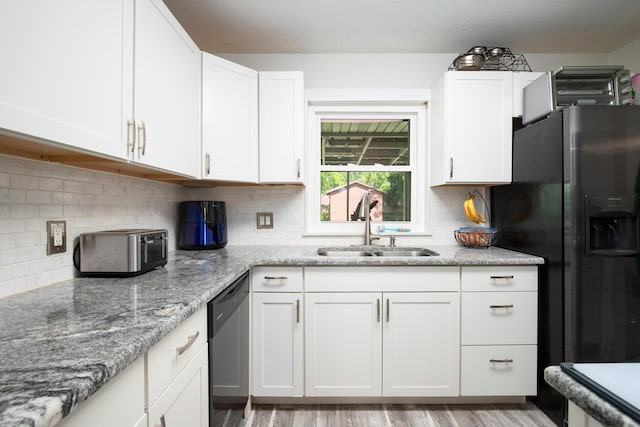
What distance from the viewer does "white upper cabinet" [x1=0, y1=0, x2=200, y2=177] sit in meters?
0.73

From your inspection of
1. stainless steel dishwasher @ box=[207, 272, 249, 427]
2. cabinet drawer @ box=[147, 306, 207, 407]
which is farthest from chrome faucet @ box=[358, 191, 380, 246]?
cabinet drawer @ box=[147, 306, 207, 407]

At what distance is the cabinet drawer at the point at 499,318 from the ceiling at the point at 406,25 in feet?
5.72

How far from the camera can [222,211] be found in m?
2.19

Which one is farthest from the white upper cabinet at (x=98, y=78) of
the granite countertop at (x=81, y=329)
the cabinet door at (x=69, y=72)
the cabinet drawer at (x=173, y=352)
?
the cabinet drawer at (x=173, y=352)

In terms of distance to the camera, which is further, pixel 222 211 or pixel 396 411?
pixel 222 211

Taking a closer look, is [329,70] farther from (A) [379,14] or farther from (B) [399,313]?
(B) [399,313]

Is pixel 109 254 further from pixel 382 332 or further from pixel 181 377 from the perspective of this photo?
pixel 382 332

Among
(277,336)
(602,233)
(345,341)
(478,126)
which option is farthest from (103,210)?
(602,233)

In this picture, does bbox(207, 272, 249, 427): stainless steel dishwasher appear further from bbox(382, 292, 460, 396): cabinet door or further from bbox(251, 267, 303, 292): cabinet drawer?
bbox(382, 292, 460, 396): cabinet door

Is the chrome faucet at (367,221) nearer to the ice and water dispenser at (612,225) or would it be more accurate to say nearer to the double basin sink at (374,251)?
the double basin sink at (374,251)

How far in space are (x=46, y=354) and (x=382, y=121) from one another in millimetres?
2389

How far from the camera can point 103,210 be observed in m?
1.44

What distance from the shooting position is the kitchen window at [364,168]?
2.43 meters

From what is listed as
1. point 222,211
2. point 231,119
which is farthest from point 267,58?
point 222,211
